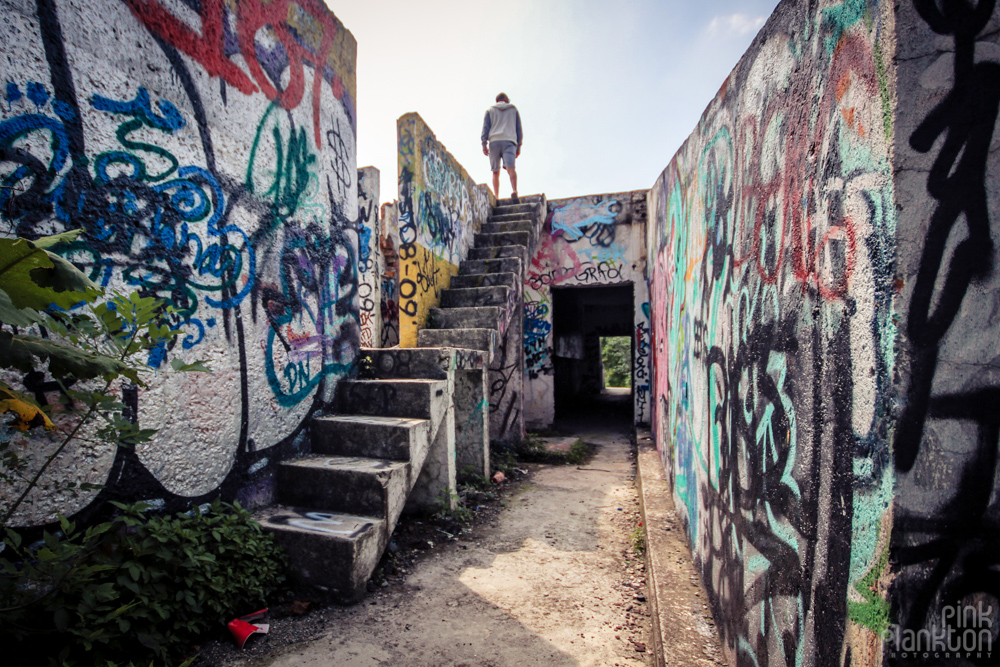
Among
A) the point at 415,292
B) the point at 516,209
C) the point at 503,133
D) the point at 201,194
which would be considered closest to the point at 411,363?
the point at 415,292

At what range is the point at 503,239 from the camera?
7277 mm

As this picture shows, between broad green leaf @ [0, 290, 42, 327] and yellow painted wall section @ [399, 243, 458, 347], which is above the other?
yellow painted wall section @ [399, 243, 458, 347]

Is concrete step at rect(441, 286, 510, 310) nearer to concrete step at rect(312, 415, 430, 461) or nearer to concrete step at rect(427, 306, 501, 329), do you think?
concrete step at rect(427, 306, 501, 329)

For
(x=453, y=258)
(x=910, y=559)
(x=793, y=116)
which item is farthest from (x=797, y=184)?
(x=453, y=258)

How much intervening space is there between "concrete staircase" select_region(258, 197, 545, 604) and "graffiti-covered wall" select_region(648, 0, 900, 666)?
2.10 m

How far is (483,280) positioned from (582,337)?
6.68 metres

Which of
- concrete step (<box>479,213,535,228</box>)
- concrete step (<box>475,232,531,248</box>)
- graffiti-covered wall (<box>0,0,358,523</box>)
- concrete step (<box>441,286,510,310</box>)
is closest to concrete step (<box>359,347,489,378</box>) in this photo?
graffiti-covered wall (<box>0,0,358,523</box>)

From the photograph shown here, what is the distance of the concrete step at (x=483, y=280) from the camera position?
20.9ft

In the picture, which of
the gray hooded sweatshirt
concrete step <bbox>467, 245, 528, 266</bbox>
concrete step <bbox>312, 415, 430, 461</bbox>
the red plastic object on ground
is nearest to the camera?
the red plastic object on ground

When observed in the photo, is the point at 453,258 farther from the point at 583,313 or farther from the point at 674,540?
the point at 583,313

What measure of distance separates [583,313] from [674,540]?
373 inches

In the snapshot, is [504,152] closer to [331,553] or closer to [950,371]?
[331,553]

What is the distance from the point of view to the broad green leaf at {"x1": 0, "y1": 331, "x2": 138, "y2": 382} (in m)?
1.27

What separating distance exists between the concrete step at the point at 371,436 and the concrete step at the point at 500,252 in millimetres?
3586
